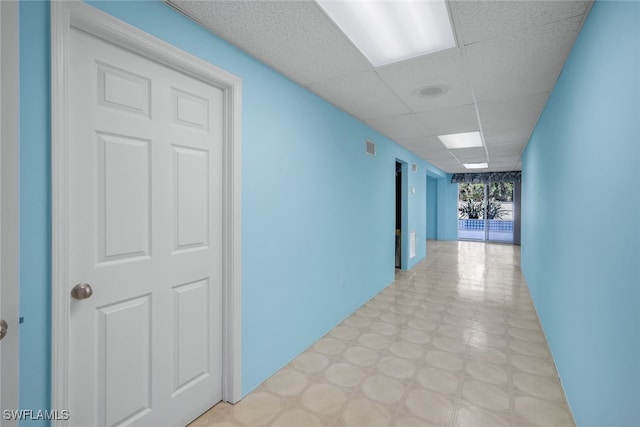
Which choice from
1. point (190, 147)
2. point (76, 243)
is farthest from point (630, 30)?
point (76, 243)

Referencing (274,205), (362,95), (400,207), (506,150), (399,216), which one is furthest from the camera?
(399,216)

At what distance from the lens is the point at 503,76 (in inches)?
93.7

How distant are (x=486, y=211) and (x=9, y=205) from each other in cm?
1154

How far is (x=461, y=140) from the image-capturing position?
16.0ft

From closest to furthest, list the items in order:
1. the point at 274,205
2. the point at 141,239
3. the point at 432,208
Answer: the point at 141,239
the point at 274,205
the point at 432,208

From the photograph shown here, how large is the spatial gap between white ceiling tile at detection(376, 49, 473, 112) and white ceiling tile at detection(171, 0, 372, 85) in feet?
0.94

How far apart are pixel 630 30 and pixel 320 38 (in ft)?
4.73

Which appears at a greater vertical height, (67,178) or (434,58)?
(434,58)

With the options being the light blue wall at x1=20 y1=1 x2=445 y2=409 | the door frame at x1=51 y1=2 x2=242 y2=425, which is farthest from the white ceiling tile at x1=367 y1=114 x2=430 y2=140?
the door frame at x1=51 y1=2 x2=242 y2=425

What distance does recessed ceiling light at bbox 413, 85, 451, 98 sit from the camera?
262 centimetres

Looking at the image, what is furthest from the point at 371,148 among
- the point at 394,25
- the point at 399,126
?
the point at 394,25

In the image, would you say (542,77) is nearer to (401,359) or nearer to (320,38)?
(320,38)

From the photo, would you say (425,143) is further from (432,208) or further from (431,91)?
(432,208)

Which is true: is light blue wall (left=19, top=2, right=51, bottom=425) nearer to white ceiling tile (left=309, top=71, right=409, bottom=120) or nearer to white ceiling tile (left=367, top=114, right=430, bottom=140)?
white ceiling tile (left=309, top=71, right=409, bottom=120)
